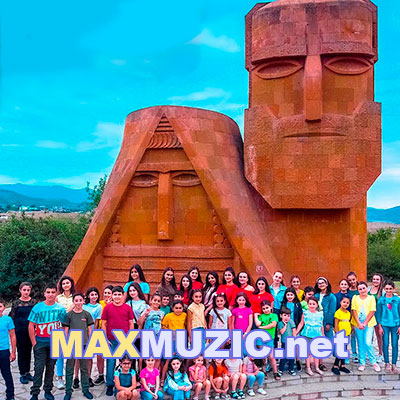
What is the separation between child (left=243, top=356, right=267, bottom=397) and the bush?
478 inches

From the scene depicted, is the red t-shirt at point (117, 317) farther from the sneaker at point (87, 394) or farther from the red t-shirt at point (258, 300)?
the red t-shirt at point (258, 300)

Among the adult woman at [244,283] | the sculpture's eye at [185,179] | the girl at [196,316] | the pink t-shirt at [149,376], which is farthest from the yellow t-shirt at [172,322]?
the sculpture's eye at [185,179]

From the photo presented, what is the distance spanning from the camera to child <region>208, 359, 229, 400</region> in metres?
6.35

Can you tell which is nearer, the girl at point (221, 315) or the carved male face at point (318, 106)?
the girl at point (221, 315)

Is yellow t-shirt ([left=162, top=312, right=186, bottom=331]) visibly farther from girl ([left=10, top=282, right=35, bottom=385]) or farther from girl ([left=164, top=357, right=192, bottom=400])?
girl ([left=10, top=282, right=35, bottom=385])

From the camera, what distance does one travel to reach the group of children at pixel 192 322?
613 cm

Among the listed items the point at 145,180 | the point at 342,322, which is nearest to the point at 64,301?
the point at 145,180

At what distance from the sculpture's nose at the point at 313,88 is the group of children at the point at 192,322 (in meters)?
3.69

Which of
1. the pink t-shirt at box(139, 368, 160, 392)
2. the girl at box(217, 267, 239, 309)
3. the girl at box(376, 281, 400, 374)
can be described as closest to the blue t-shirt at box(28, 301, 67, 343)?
the pink t-shirt at box(139, 368, 160, 392)

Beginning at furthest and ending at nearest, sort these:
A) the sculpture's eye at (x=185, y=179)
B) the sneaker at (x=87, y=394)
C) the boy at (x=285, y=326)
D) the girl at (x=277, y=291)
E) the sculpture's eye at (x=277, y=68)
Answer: the sculpture's eye at (x=185, y=179) → the sculpture's eye at (x=277, y=68) → the girl at (x=277, y=291) → the boy at (x=285, y=326) → the sneaker at (x=87, y=394)

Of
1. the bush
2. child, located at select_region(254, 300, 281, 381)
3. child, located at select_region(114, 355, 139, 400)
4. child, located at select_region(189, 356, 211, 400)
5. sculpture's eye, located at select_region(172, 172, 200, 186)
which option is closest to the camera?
child, located at select_region(114, 355, 139, 400)

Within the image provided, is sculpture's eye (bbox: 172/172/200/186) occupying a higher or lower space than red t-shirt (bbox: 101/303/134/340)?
higher

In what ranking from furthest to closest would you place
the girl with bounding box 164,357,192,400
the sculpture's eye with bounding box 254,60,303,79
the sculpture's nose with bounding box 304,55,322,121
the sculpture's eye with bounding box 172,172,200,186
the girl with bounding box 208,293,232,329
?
1. the sculpture's eye with bounding box 172,172,200,186
2. the sculpture's eye with bounding box 254,60,303,79
3. the sculpture's nose with bounding box 304,55,322,121
4. the girl with bounding box 208,293,232,329
5. the girl with bounding box 164,357,192,400

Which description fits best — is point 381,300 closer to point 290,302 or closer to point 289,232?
point 290,302
